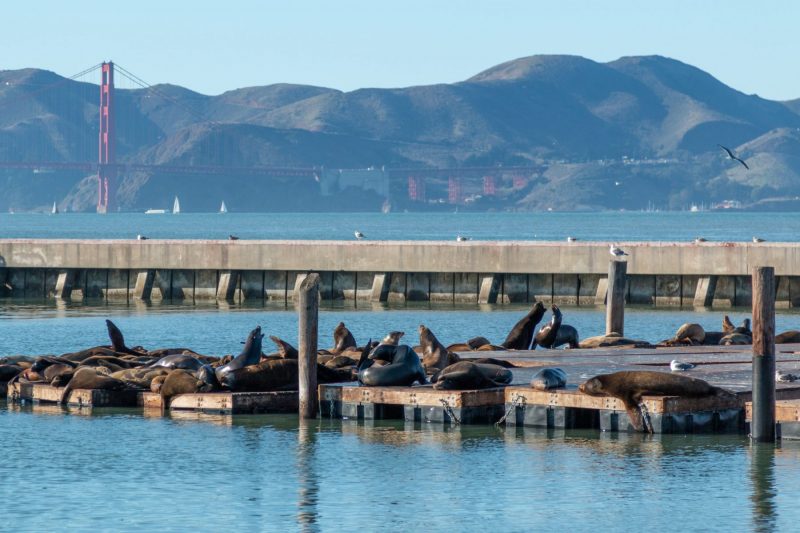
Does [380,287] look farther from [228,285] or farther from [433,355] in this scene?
[433,355]

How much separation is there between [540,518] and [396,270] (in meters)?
30.4

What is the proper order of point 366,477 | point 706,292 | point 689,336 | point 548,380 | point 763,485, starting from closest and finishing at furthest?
1. point 763,485
2. point 366,477
3. point 548,380
4. point 689,336
5. point 706,292

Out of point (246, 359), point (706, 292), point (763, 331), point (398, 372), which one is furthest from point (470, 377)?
point (706, 292)

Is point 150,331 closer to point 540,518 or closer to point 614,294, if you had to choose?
point 614,294

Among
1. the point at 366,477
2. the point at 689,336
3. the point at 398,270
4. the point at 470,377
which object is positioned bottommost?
the point at 366,477

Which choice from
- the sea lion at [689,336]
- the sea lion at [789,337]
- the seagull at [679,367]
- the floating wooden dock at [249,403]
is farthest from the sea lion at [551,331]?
the floating wooden dock at [249,403]

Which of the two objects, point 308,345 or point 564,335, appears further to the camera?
point 564,335

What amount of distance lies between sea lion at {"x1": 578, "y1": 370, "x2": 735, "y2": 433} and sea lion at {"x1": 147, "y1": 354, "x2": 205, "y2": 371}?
640 centimetres

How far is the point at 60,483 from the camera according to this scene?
16.7 metres

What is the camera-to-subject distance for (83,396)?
2214cm

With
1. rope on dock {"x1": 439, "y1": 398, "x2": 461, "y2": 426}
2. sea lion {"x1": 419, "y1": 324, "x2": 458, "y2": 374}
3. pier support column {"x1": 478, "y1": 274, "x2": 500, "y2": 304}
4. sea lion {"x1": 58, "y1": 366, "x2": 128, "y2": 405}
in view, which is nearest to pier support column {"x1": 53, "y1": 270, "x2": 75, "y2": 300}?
pier support column {"x1": 478, "y1": 274, "x2": 500, "y2": 304}

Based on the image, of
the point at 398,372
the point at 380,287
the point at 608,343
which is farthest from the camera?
the point at 380,287

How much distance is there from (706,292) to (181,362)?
22457 millimetres

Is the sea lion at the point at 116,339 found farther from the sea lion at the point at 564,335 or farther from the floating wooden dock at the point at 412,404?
the sea lion at the point at 564,335
